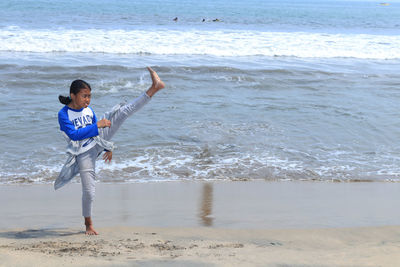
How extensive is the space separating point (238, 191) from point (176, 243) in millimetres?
2060

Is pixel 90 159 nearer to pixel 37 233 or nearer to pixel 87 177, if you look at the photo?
pixel 87 177

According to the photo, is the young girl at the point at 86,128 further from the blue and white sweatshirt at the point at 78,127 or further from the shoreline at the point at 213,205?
the shoreline at the point at 213,205

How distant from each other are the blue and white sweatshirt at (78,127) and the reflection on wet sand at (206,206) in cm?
133

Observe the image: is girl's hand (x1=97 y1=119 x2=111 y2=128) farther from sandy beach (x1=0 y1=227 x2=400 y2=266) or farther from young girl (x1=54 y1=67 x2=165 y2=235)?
sandy beach (x1=0 y1=227 x2=400 y2=266)

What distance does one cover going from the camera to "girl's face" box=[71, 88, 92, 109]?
4.26 metres

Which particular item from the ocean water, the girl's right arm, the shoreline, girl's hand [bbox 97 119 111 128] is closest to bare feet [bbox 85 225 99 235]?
the shoreline

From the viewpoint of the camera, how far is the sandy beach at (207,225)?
3609 mm

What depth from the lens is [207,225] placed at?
15.7ft

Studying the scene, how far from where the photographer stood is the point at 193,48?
21.9 metres

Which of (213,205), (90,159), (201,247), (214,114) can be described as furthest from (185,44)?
(201,247)

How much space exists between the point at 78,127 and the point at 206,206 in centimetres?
179

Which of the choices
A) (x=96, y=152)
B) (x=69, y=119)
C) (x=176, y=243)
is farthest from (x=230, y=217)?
(x=69, y=119)

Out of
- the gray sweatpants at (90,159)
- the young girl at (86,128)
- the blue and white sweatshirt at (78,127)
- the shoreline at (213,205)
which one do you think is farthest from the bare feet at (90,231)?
the blue and white sweatshirt at (78,127)

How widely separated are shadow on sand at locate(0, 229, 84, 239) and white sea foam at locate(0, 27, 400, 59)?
16211 mm
